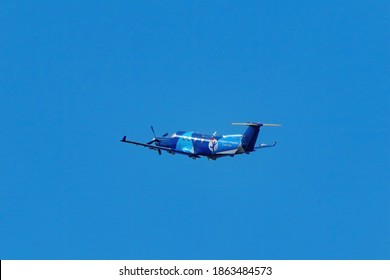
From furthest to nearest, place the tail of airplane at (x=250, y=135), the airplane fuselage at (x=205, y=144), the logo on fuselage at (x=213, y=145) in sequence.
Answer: the logo on fuselage at (x=213, y=145) < the airplane fuselage at (x=205, y=144) < the tail of airplane at (x=250, y=135)

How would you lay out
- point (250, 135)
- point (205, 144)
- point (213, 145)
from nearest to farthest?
point (250, 135)
point (213, 145)
point (205, 144)

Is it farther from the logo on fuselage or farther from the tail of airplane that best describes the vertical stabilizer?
the logo on fuselage

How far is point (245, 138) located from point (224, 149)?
6.74 ft

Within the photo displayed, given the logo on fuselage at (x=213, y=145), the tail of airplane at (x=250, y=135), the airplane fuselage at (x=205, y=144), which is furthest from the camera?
the logo on fuselage at (x=213, y=145)

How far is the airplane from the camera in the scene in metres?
72.8

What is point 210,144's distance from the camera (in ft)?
245

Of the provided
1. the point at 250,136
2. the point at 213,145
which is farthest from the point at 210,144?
the point at 250,136

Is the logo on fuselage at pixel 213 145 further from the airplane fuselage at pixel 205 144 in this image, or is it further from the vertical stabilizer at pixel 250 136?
the vertical stabilizer at pixel 250 136

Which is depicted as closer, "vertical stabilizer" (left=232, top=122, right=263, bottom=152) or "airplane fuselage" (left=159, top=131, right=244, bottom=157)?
"vertical stabilizer" (left=232, top=122, right=263, bottom=152)

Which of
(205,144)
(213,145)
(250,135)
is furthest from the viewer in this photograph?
(205,144)

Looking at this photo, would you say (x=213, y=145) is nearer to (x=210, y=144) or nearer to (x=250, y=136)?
(x=210, y=144)

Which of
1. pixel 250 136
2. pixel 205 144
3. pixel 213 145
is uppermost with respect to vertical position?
pixel 205 144

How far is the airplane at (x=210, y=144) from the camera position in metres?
72.8
